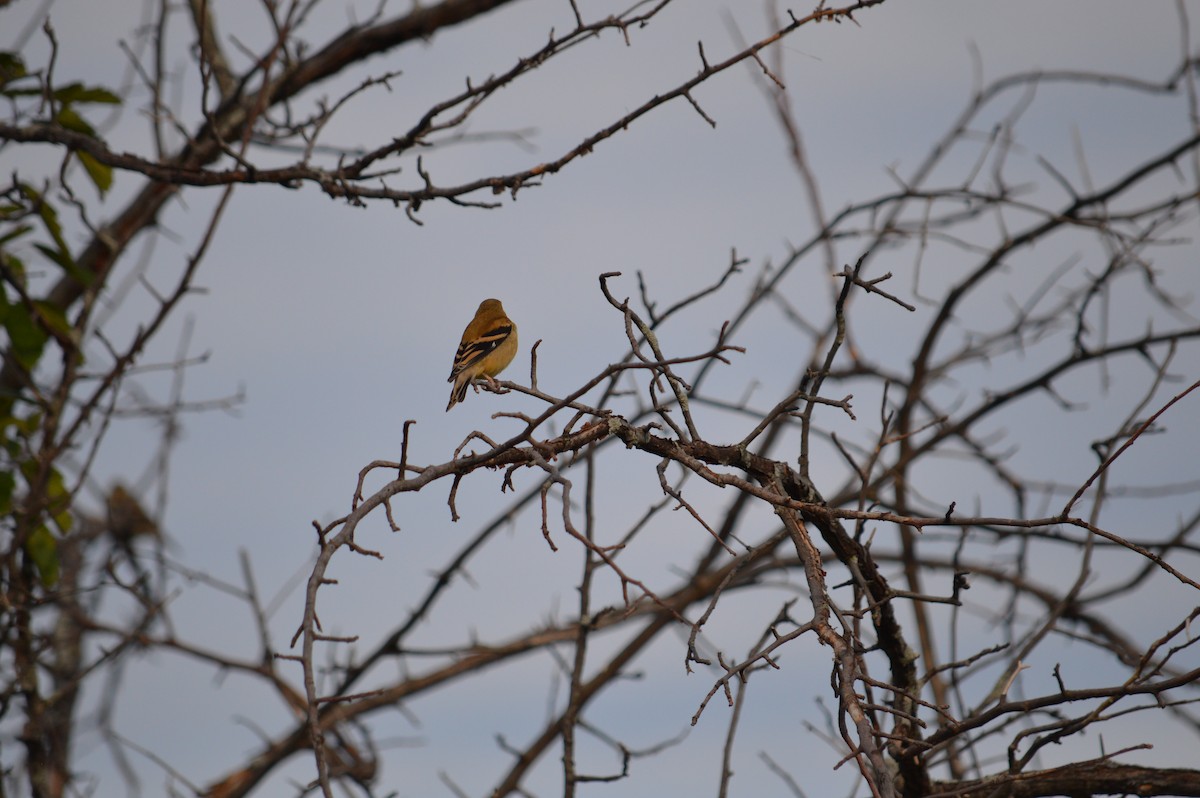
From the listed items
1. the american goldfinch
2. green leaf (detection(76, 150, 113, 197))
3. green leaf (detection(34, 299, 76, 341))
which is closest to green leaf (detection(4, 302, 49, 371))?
green leaf (detection(34, 299, 76, 341))

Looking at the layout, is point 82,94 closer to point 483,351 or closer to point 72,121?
point 72,121

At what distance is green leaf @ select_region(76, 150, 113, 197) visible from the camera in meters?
4.97

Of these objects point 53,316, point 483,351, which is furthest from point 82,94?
point 483,351

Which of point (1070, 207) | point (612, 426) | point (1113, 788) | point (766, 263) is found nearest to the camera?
point (612, 426)

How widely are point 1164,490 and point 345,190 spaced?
179 inches

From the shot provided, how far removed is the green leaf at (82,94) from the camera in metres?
4.93

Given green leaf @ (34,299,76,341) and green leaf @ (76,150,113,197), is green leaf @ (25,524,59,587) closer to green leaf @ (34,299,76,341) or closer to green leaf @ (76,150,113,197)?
green leaf @ (34,299,76,341)

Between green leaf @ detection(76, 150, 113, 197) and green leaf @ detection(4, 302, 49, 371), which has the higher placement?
green leaf @ detection(76, 150, 113, 197)

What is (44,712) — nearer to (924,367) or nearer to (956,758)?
(956,758)

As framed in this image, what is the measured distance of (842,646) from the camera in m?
2.58

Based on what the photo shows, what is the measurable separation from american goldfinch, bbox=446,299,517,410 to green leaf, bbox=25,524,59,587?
6.96 feet

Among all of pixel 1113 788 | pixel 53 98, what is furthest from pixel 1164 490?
pixel 53 98

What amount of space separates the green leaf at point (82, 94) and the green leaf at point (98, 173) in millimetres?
238

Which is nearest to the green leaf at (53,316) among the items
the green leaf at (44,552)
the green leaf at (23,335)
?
the green leaf at (23,335)
